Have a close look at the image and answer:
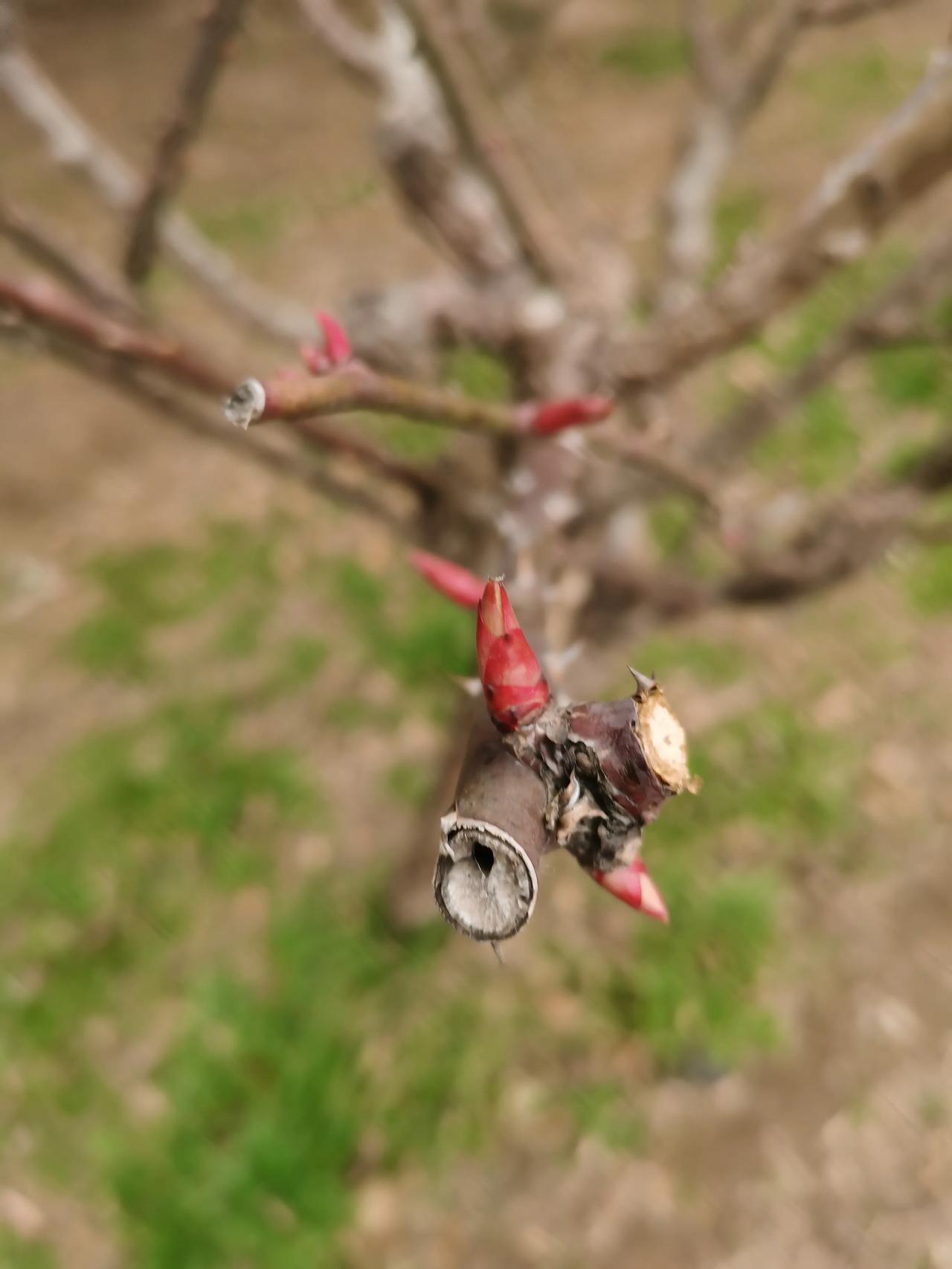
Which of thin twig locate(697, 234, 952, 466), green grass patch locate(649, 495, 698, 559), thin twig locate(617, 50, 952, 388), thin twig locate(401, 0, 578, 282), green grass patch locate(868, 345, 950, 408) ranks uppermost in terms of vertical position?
green grass patch locate(868, 345, 950, 408)

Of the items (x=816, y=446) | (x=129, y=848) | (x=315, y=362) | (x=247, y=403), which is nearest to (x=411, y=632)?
(x=129, y=848)

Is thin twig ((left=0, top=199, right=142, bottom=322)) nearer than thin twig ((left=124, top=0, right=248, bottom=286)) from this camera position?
No

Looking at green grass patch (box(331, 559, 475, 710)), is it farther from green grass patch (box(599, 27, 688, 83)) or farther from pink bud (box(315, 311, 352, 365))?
green grass patch (box(599, 27, 688, 83))

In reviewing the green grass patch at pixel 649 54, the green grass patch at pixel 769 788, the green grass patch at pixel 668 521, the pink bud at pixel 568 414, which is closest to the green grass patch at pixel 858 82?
the green grass patch at pixel 649 54

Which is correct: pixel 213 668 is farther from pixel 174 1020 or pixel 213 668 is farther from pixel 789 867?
pixel 789 867

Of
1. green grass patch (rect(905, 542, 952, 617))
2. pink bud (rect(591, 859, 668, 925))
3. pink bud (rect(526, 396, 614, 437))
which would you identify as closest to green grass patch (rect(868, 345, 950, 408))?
green grass patch (rect(905, 542, 952, 617))

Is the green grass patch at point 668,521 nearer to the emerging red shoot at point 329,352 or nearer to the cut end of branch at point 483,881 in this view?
the emerging red shoot at point 329,352
